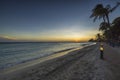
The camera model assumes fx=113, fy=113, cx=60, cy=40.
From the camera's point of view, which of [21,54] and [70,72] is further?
[21,54]

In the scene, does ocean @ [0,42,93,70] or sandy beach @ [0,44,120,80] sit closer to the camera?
sandy beach @ [0,44,120,80]

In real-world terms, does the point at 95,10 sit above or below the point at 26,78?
above

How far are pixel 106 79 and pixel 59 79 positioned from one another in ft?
8.22

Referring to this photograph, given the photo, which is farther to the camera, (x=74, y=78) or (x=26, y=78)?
(x=26, y=78)

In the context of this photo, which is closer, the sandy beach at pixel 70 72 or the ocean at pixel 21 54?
the sandy beach at pixel 70 72

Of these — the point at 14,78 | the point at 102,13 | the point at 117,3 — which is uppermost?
the point at 102,13

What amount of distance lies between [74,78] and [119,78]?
7.78 feet

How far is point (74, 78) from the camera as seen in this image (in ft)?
20.9

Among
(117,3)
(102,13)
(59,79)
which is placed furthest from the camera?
(102,13)

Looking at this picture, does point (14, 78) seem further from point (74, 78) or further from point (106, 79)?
point (106, 79)

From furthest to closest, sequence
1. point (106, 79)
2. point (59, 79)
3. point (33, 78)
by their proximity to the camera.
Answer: point (33, 78), point (59, 79), point (106, 79)

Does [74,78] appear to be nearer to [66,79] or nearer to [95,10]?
[66,79]

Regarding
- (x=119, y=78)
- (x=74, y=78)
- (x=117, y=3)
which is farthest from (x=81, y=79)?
(x=117, y=3)

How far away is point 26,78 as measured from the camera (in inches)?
269
